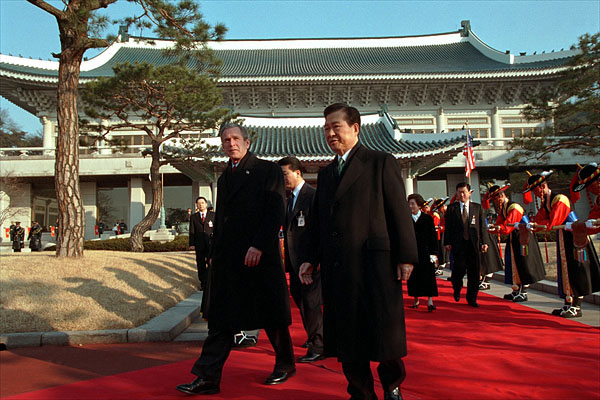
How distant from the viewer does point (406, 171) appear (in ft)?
53.4

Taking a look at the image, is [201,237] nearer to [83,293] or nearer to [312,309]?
[83,293]

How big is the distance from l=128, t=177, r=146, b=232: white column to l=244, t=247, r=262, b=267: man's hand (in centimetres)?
2177

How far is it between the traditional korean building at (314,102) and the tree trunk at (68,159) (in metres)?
9.96

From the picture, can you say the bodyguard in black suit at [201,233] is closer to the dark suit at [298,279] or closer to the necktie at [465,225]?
the dark suit at [298,279]

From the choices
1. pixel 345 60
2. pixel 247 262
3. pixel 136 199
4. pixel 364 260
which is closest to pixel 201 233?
pixel 247 262

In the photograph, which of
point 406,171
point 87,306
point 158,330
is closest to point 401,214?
point 158,330

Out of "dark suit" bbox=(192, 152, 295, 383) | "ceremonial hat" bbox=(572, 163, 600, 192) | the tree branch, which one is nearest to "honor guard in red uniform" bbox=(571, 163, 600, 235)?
"ceremonial hat" bbox=(572, 163, 600, 192)

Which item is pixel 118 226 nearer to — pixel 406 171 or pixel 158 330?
pixel 406 171

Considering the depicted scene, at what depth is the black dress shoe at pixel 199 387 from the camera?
279 cm

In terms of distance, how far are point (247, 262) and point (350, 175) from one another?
0.93 metres

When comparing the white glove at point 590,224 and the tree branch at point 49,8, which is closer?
the white glove at point 590,224

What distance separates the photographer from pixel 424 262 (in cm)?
589

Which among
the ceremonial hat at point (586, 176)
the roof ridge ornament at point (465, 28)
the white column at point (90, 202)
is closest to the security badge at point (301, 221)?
the ceremonial hat at point (586, 176)

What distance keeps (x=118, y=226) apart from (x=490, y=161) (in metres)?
19.3
